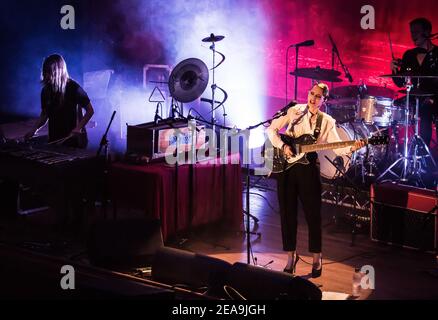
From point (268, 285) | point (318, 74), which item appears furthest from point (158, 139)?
point (318, 74)

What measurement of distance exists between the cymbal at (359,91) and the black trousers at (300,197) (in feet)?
12.0

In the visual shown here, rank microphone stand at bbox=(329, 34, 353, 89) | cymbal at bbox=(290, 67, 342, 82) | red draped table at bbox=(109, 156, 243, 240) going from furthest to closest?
microphone stand at bbox=(329, 34, 353, 89)
cymbal at bbox=(290, 67, 342, 82)
red draped table at bbox=(109, 156, 243, 240)

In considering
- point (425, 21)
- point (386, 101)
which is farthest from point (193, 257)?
point (425, 21)

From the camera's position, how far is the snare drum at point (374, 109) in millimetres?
9648

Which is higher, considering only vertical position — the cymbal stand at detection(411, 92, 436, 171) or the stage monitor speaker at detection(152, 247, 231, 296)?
the cymbal stand at detection(411, 92, 436, 171)

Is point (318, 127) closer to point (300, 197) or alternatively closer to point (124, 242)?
point (300, 197)

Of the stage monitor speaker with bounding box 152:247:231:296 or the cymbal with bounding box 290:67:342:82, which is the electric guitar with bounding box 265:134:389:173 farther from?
the cymbal with bounding box 290:67:342:82

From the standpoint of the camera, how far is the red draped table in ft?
23.8

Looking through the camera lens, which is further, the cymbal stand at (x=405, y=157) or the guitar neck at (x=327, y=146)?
the cymbal stand at (x=405, y=157)

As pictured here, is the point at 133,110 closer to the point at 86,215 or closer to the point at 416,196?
the point at 86,215

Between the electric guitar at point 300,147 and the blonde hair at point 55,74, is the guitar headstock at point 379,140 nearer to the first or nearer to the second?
the electric guitar at point 300,147

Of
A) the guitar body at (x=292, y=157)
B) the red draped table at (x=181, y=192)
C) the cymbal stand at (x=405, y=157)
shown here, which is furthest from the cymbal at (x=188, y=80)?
the cymbal stand at (x=405, y=157)

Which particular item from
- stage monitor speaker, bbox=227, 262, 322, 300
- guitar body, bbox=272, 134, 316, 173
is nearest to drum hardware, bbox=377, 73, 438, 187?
guitar body, bbox=272, 134, 316, 173

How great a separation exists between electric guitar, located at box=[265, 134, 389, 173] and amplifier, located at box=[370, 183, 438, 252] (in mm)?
1559
